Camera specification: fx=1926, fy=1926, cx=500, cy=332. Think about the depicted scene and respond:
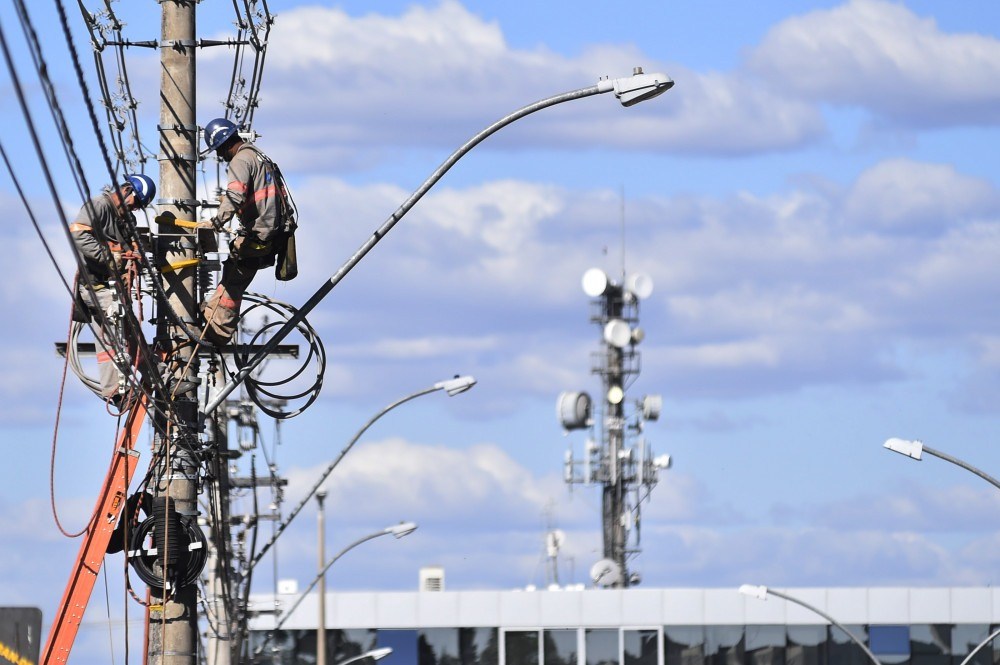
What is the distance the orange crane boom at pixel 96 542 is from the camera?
13781 millimetres

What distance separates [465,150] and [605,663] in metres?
39.9

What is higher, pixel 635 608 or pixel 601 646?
pixel 635 608

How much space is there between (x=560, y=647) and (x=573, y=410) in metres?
14.5

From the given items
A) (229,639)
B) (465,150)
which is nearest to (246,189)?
(465,150)

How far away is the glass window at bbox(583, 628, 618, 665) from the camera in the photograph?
51.9m

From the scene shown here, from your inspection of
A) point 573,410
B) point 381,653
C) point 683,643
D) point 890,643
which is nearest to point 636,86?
point 381,653

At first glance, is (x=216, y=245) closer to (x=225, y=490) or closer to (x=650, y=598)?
(x=225, y=490)

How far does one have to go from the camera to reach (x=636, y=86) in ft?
43.7

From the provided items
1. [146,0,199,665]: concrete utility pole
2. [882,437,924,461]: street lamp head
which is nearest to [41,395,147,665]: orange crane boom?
[146,0,199,665]: concrete utility pole

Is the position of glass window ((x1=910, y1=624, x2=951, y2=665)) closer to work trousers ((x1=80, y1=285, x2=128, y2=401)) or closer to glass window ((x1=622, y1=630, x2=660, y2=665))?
glass window ((x1=622, y1=630, x2=660, y2=665))

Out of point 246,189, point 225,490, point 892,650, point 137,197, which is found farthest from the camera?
point 892,650

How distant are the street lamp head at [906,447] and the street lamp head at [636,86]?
16033 mm

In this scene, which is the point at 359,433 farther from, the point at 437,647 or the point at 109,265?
the point at 437,647

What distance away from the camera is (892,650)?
2032 inches
